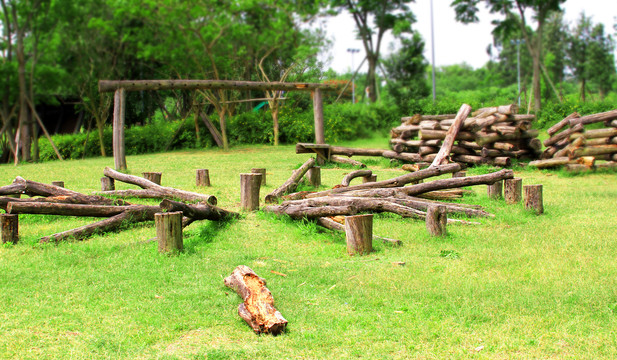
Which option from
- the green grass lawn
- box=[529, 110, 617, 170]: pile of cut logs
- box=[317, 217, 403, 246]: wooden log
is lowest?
the green grass lawn

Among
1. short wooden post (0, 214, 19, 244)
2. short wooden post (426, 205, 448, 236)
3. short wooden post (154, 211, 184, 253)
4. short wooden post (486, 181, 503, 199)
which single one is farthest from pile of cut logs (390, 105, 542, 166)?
short wooden post (0, 214, 19, 244)

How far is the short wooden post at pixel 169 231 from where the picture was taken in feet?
18.9

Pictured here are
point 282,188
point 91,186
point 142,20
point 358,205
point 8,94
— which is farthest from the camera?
point 142,20

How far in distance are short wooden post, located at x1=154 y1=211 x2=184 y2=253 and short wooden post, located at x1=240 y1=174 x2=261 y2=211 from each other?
103 inches

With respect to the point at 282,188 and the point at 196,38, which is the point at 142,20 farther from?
the point at 282,188

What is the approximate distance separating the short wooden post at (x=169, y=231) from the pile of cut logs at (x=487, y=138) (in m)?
10.7

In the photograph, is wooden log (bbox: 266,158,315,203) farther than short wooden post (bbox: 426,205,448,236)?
Yes

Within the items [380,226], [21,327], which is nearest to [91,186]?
[380,226]

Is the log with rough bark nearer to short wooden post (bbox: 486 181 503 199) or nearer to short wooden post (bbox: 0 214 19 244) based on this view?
short wooden post (bbox: 0 214 19 244)

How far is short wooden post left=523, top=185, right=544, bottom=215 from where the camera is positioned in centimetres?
798

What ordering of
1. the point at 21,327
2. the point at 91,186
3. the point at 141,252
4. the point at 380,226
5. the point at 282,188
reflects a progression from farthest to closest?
the point at 91,186 < the point at 282,188 < the point at 380,226 < the point at 141,252 < the point at 21,327

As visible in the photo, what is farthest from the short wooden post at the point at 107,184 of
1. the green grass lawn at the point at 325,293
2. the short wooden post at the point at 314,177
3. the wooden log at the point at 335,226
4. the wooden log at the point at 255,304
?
the wooden log at the point at 255,304

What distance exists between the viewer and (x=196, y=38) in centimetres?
2472

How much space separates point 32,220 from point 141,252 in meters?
3.08
